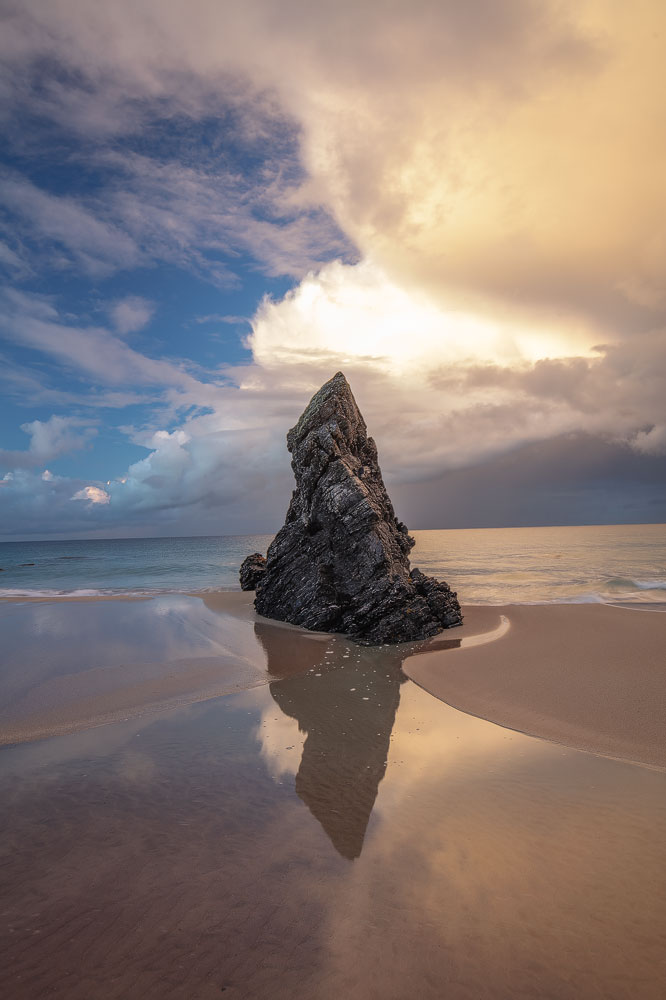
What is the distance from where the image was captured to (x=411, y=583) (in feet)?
56.5

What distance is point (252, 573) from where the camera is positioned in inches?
1126

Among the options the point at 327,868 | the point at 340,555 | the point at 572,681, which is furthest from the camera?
the point at 340,555

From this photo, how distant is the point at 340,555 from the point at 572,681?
917cm

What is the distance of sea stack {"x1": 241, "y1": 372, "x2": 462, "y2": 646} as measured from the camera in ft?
53.2

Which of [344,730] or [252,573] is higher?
[252,573]

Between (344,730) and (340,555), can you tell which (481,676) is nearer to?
(344,730)

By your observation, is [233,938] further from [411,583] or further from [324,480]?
[324,480]

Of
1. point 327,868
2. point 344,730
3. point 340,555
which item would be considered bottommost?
point 344,730

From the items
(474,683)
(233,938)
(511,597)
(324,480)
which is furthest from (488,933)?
(511,597)

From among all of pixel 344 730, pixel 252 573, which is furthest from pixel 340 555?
pixel 252 573

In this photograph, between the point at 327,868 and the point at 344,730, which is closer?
the point at 327,868

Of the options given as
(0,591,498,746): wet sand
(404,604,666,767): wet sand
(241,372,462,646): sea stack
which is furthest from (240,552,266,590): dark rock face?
(404,604,666,767): wet sand

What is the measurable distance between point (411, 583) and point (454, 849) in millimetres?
12277

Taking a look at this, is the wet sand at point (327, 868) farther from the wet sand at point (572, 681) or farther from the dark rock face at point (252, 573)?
the dark rock face at point (252, 573)
